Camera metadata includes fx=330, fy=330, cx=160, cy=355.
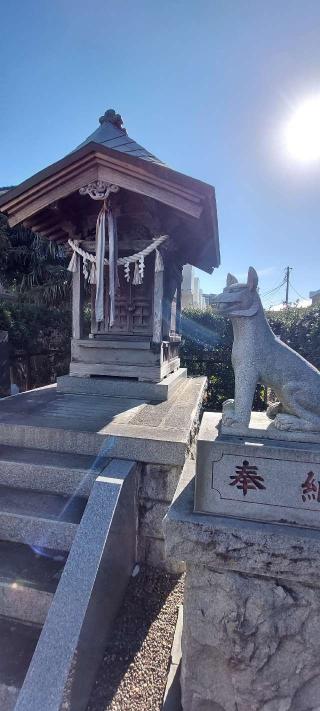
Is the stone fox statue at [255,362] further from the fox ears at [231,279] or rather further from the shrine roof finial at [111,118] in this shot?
the shrine roof finial at [111,118]

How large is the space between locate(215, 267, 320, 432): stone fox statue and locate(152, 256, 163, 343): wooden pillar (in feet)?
10.3

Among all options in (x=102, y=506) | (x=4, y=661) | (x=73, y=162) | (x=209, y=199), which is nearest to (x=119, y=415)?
(x=102, y=506)

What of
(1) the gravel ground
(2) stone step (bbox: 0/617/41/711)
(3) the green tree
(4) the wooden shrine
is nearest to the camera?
(2) stone step (bbox: 0/617/41/711)

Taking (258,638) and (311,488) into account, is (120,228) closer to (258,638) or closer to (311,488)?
(311,488)

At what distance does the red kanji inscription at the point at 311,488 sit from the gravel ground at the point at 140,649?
166 cm

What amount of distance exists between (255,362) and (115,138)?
16.6 feet

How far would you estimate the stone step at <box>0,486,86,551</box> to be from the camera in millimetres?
2598

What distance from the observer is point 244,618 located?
2.04 m

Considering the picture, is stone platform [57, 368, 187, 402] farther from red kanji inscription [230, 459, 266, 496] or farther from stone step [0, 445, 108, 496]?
red kanji inscription [230, 459, 266, 496]

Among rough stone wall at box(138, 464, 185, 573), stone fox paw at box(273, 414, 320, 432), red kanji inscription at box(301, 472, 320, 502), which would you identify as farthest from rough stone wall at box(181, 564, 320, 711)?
rough stone wall at box(138, 464, 185, 573)

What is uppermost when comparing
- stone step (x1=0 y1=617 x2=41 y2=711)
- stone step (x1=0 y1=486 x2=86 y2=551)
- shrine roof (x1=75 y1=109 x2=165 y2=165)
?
shrine roof (x1=75 y1=109 x2=165 y2=165)

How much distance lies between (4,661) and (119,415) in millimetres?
2369

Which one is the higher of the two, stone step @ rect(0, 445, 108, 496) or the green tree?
the green tree

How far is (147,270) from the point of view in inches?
234
